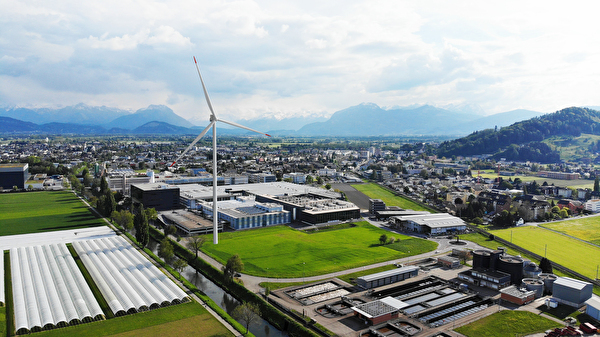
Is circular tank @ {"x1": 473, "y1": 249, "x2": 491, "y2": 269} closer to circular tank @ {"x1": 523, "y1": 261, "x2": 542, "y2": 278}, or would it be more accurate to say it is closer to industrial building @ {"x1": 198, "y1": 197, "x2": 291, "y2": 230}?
circular tank @ {"x1": 523, "y1": 261, "x2": 542, "y2": 278}

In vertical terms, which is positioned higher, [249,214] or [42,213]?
[249,214]

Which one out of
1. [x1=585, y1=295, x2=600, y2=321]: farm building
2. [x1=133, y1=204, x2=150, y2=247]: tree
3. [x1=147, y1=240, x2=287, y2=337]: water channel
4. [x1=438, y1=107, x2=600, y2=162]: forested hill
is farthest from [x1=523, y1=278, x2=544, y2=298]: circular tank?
[x1=438, y1=107, x2=600, y2=162]: forested hill

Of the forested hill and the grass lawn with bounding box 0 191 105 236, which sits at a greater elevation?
the forested hill

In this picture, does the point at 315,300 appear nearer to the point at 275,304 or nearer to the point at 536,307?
the point at 275,304

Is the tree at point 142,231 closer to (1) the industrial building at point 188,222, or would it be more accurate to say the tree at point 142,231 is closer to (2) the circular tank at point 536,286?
(1) the industrial building at point 188,222

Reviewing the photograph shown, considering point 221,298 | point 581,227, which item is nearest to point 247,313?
point 221,298

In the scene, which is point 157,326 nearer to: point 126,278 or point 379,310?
point 126,278

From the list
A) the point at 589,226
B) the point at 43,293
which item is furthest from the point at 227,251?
the point at 589,226
